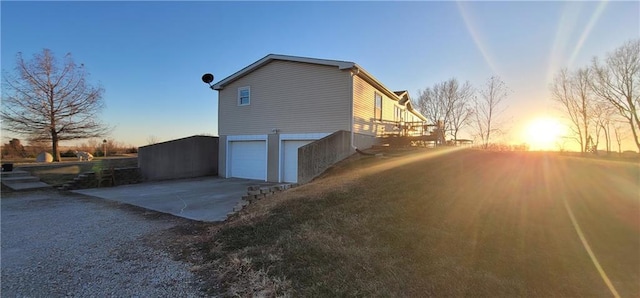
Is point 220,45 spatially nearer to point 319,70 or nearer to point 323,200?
point 319,70

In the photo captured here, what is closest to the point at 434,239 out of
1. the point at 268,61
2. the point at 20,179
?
the point at 268,61

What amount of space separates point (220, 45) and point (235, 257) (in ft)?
40.4

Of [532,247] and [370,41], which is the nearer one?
[532,247]

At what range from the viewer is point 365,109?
1342cm

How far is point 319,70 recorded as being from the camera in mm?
12805

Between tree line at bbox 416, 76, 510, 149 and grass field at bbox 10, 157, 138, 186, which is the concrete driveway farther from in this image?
tree line at bbox 416, 76, 510, 149

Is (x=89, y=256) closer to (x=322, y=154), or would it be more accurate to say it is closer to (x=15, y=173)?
(x=322, y=154)

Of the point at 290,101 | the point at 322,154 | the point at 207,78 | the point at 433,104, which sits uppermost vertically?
the point at 433,104

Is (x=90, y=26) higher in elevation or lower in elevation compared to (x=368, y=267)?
higher

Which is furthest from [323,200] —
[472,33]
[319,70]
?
[472,33]

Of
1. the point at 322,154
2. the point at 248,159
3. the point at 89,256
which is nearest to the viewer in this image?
the point at 89,256

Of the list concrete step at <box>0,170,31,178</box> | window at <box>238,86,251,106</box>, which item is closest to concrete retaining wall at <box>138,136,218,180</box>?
window at <box>238,86,251,106</box>

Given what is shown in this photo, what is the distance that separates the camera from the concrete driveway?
760 centimetres

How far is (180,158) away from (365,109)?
380 inches
